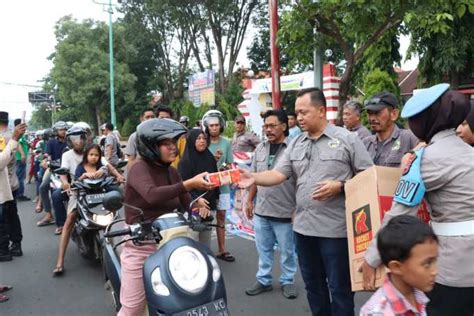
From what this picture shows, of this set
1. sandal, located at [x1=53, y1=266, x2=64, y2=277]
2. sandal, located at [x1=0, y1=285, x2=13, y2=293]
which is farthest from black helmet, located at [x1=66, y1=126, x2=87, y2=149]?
sandal, located at [x1=0, y1=285, x2=13, y2=293]

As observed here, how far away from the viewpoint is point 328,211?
3.04 meters

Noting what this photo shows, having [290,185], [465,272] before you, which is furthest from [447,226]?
[290,185]

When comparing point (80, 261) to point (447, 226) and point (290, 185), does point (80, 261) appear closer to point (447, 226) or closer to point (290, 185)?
point (290, 185)

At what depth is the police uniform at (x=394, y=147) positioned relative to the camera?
4.11 meters

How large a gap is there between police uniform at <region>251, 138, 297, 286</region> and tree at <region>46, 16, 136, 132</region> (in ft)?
83.7

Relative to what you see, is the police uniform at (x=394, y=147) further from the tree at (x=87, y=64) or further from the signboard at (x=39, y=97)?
the signboard at (x=39, y=97)

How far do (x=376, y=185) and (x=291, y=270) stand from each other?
219 cm

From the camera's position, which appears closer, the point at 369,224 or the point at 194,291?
the point at 194,291

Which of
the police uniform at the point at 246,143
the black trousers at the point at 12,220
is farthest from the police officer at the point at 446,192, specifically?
the police uniform at the point at 246,143

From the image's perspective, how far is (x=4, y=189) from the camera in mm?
5027

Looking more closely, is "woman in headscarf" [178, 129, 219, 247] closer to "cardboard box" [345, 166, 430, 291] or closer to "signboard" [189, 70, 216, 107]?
"cardboard box" [345, 166, 430, 291]

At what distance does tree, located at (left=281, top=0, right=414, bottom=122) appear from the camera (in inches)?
223

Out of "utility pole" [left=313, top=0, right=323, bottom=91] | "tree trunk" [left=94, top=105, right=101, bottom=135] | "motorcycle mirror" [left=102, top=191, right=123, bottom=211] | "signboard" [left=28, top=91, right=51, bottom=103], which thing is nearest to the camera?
"motorcycle mirror" [left=102, top=191, right=123, bottom=211]

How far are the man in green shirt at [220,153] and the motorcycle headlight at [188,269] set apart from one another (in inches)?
114
